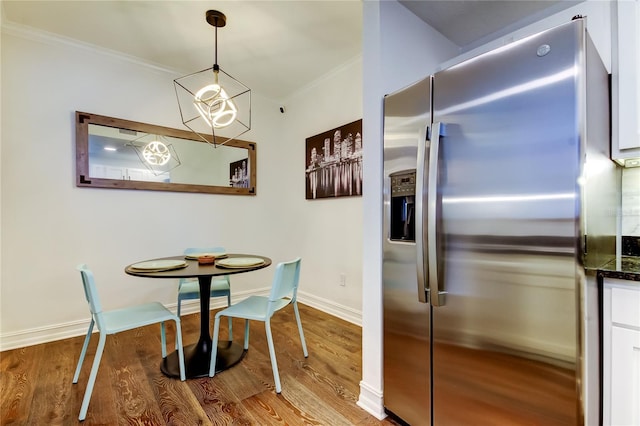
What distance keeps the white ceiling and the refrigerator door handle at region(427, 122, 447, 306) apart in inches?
40.1

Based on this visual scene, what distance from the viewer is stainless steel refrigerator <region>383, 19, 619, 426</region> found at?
0.98 m

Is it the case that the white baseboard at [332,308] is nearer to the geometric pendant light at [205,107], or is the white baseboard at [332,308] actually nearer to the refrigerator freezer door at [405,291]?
the refrigerator freezer door at [405,291]

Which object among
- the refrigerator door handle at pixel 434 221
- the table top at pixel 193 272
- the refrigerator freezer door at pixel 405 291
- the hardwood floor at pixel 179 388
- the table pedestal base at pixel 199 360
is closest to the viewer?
the refrigerator door handle at pixel 434 221

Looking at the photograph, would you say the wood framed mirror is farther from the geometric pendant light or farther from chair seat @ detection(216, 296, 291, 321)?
chair seat @ detection(216, 296, 291, 321)

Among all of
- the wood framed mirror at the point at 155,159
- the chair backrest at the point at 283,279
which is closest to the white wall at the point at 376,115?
the chair backrest at the point at 283,279

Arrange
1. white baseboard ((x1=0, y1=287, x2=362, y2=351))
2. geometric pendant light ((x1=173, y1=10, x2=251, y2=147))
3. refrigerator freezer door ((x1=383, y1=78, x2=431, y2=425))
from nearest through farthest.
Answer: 1. refrigerator freezer door ((x1=383, y1=78, x2=431, y2=425))
2. white baseboard ((x1=0, y1=287, x2=362, y2=351))
3. geometric pendant light ((x1=173, y1=10, x2=251, y2=147))

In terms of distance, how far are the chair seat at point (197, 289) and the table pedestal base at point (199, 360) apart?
41cm

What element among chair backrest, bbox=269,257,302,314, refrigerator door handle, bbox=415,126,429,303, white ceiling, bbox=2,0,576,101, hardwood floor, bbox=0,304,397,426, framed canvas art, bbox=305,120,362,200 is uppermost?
white ceiling, bbox=2,0,576,101

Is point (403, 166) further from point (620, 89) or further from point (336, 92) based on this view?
point (336, 92)

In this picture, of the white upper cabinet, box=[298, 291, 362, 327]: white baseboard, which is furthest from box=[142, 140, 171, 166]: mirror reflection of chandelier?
the white upper cabinet

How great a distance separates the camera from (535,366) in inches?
41.3

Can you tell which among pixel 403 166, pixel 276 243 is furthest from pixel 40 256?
pixel 403 166

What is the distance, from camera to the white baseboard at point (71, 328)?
7.97 feet

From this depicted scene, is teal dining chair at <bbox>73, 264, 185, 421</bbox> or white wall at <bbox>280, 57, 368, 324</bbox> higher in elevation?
white wall at <bbox>280, 57, 368, 324</bbox>
